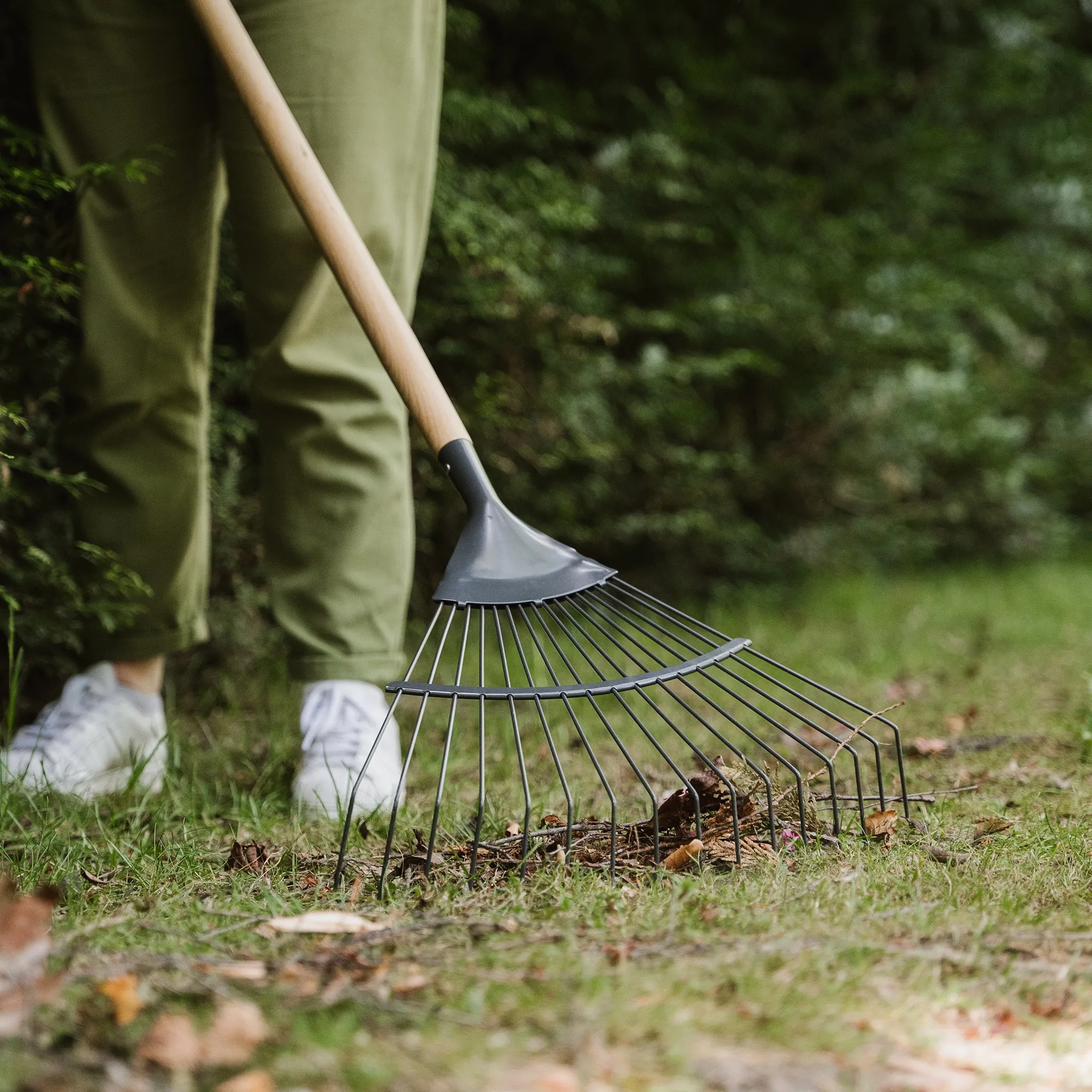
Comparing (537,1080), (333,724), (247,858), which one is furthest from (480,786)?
(333,724)

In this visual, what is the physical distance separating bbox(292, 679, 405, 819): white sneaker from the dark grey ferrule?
289 mm

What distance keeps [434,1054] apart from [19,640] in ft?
4.55

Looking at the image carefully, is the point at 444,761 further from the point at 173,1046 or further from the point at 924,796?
the point at 924,796

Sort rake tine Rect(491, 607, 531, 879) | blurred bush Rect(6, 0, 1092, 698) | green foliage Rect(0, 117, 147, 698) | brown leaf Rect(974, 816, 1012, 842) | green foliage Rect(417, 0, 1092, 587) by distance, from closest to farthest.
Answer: rake tine Rect(491, 607, 531, 879) → brown leaf Rect(974, 816, 1012, 842) → green foliage Rect(0, 117, 147, 698) → blurred bush Rect(6, 0, 1092, 698) → green foliage Rect(417, 0, 1092, 587)

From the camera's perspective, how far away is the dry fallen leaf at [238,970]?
0.83m

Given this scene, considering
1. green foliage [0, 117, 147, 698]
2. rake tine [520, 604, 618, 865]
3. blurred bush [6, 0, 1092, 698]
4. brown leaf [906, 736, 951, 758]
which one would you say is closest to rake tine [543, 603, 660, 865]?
rake tine [520, 604, 618, 865]

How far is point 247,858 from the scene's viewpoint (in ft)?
4.00

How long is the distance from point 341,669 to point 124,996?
Result: 84cm

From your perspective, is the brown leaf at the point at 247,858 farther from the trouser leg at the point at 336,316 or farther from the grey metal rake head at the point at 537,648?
the trouser leg at the point at 336,316

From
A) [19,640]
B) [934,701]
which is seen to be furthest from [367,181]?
[934,701]

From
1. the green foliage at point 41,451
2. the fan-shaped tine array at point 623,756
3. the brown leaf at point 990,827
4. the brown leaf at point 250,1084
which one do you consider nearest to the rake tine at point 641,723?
the fan-shaped tine array at point 623,756

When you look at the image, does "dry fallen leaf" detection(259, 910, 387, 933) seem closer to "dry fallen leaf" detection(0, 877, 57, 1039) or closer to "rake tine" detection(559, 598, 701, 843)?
"dry fallen leaf" detection(0, 877, 57, 1039)

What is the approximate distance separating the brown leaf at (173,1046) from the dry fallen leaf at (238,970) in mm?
94

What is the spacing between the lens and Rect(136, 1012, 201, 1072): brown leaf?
71cm
